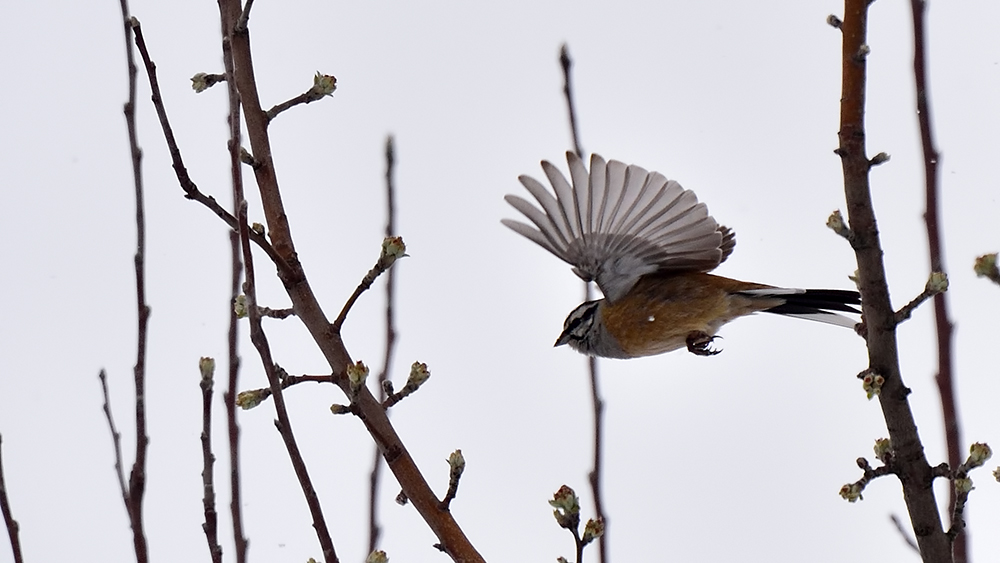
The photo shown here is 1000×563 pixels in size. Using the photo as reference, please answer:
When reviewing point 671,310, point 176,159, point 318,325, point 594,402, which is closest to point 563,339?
point 671,310

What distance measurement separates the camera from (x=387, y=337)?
257cm

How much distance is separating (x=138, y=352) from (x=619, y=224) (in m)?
2.69

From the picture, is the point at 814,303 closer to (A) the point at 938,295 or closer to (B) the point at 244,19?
(A) the point at 938,295

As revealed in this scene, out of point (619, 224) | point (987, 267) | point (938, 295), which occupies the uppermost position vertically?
point (619, 224)

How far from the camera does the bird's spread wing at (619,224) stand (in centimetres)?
413

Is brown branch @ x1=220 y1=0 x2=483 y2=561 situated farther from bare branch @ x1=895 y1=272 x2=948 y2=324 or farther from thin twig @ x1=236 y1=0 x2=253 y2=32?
bare branch @ x1=895 y1=272 x2=948 y2=324

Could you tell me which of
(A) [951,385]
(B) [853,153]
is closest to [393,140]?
(B) [853,153]

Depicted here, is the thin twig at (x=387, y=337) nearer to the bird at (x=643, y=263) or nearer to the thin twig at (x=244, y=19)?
the thin twig at (x=244, y=19)

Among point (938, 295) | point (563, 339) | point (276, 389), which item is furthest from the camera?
point (563, 339)

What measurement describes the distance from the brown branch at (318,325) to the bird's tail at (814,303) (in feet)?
9.96

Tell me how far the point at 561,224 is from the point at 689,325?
84 centimetres

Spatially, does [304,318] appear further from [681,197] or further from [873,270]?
[681,197]

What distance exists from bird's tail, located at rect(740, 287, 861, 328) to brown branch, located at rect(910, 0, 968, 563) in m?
2.13

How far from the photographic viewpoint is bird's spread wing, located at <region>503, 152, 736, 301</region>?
13.6ft
